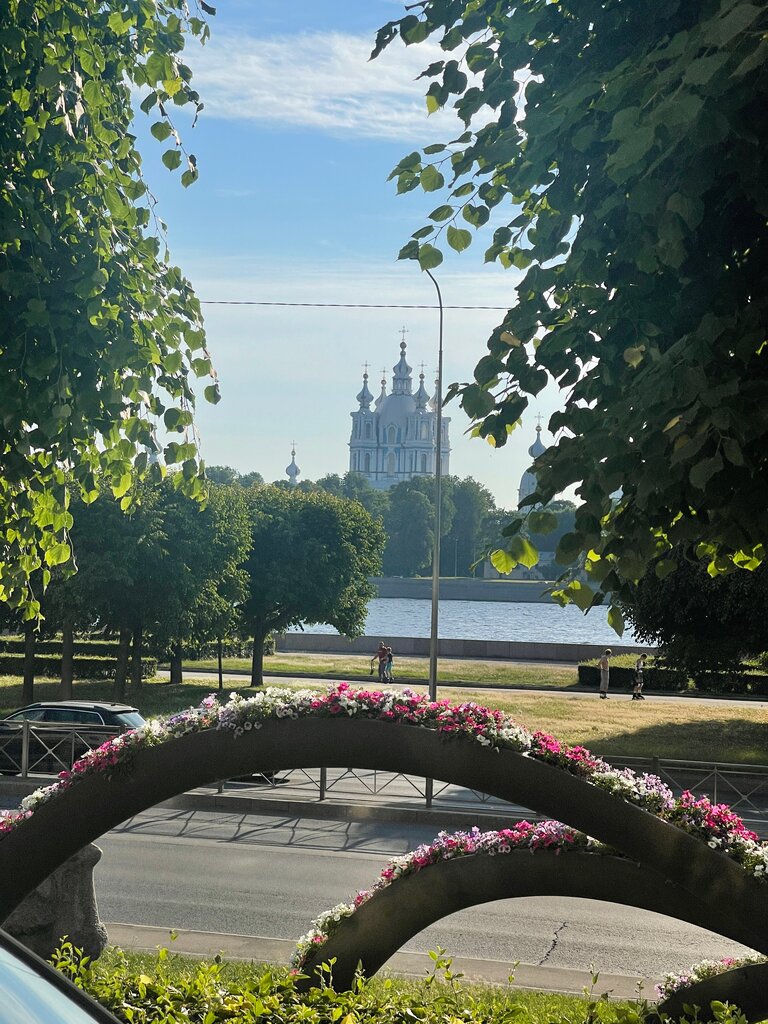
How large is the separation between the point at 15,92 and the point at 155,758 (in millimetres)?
3140

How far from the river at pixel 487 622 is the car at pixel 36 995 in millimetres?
61244

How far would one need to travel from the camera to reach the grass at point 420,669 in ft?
127

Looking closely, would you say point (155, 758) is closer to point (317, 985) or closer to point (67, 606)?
point (317, 985)

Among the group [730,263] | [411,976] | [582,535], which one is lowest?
[411,976]

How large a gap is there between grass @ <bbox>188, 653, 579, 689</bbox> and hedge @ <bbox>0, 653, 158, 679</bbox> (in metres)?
3.83

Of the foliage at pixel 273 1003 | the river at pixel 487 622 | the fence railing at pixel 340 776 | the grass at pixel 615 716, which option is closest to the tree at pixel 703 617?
the grass at pixel 615 716

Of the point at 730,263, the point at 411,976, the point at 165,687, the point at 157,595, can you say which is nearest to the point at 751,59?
the point at 730,263

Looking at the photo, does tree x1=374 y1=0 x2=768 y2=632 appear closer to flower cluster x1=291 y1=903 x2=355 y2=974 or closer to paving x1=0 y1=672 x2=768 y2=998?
flower cluster x1=291 y1=903 x2=355 y2=974

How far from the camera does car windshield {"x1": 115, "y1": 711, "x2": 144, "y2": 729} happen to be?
60.6ft

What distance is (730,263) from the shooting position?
143 inches

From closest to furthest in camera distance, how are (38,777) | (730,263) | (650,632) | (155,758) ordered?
1. (730,263)
2. (155,758)
3. (38,777)
4. (650,632)

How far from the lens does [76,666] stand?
38.6 meters

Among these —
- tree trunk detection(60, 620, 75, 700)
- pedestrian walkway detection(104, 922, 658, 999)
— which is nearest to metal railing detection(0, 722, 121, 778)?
pedestrian walkway detection(104, 922, 658, 999)

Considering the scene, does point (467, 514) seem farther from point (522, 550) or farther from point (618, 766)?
point (522, 550)
